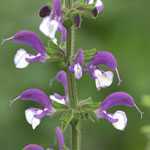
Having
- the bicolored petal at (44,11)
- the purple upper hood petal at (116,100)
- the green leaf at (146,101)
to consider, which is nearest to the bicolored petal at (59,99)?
the purple upper hood petal at (116,100)

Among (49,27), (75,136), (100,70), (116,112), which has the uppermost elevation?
(49,27)

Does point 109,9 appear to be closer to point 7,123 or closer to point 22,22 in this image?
point 22,22

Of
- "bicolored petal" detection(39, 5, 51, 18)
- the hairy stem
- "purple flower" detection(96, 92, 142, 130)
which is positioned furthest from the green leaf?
"bicolored petal" detection(39, 5, 51, 18)

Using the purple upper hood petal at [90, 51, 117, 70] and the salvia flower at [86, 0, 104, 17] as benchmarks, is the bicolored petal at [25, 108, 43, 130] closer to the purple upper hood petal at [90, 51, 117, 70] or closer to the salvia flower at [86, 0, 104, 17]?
the purple upper hood petal at [90, 51, 117, 70]

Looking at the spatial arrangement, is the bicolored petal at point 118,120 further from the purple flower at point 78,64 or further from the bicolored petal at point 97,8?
the bicolored petal at point 97,8

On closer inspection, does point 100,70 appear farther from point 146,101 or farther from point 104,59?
point 146,101

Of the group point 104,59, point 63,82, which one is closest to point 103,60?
point 104,59
